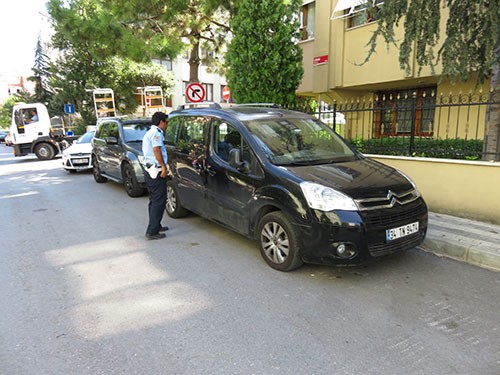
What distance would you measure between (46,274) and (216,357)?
2646mm

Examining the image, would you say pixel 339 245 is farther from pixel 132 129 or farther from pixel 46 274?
pixel 132 129

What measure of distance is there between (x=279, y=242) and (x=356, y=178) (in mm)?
1117

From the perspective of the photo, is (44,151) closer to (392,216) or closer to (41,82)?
(392,216)

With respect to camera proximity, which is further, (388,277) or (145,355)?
(388,277)

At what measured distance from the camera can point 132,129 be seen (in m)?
9.21

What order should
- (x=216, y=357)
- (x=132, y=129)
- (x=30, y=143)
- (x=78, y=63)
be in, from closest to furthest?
(x=216, y=357) < (x=132, y=129) < (x=30, y=143) < (x=78, y=63)

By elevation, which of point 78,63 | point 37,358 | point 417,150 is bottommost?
point 37,358

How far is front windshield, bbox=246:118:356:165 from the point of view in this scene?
4.51 metres

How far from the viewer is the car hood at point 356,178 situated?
3.90m

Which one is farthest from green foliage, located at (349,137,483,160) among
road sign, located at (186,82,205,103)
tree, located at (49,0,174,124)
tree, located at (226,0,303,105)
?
tree, located at (49,0,174,124)

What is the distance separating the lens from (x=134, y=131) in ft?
30.1

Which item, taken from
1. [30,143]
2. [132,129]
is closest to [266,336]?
[132,129]

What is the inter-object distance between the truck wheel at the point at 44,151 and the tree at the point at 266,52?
42.7 ft

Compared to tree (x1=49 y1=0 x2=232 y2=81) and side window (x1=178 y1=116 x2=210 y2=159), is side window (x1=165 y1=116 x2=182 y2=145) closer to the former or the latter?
side window (x1=178 y1=116 x2=210 y2=159)
